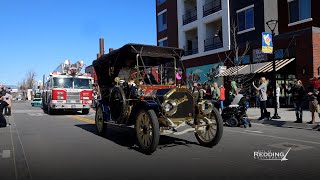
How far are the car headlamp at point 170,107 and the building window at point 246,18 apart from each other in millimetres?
19032

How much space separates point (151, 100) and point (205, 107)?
1.25 m

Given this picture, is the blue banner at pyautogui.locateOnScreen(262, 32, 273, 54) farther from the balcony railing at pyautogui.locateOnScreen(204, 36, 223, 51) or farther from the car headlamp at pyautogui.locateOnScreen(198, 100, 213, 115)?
the balcony railing at pyautogui.locateOnScreen(204, 36, 223, 51)

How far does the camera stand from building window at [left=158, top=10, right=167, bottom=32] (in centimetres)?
3753

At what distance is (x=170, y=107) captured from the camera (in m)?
7.86

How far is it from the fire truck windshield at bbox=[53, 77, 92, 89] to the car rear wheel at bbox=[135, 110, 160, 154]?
47.1ft

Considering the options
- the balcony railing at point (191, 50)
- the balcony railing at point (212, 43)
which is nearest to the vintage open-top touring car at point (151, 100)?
the balcony railing at point (212, 43)

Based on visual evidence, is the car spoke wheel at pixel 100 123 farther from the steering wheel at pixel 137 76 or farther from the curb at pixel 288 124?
the curb at pixel 288 124

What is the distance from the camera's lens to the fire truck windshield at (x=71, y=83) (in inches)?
849

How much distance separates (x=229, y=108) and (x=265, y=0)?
44.4 ft

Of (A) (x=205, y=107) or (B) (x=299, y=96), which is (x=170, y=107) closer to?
(A) (x=205, y=107)

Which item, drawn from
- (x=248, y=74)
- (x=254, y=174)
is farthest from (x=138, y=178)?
(x=248, y=74)

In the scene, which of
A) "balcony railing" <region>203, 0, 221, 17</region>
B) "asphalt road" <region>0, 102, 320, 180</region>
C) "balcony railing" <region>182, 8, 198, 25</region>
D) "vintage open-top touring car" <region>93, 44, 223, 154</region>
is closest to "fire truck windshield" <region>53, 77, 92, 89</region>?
"vintage open-top touring car" <region>93, 44, 223, 154</region>

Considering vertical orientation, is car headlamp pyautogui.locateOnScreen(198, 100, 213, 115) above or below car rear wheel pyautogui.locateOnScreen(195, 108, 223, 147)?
above

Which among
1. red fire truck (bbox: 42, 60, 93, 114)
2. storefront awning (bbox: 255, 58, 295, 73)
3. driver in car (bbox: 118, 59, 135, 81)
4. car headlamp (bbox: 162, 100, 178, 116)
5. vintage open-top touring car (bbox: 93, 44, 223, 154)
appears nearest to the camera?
car headlamp (bbox: 162, 100, 178, 116)
